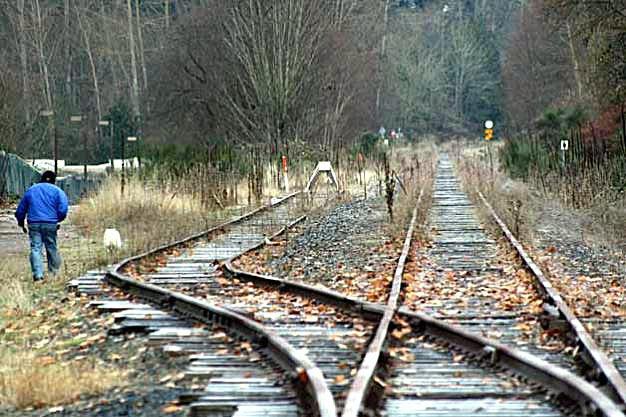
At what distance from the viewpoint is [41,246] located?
48.2 feet

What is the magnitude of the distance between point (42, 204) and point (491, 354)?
8.47 m

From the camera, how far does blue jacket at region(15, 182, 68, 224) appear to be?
14.6 m

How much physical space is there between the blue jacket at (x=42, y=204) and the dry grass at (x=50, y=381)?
6.21 m

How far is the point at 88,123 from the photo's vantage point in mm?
60281

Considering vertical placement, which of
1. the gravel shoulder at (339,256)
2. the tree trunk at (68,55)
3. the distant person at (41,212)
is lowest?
the gravel shoulder at (339,256)

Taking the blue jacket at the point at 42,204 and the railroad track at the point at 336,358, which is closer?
the railroad track at the point at 336,358

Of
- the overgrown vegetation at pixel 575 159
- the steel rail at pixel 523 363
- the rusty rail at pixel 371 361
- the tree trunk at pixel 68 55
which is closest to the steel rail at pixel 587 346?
the steel rail at pixel 523 363

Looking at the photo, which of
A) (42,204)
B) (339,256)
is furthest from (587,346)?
(42,204)

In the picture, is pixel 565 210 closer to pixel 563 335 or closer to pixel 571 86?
pixel 563 335

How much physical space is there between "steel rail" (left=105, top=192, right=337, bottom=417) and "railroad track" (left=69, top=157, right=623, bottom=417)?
1 centimetres

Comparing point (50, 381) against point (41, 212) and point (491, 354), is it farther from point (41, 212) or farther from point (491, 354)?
point (41, 212)

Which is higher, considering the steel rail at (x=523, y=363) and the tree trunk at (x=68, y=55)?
the tree trunk at (x=68, y=55)

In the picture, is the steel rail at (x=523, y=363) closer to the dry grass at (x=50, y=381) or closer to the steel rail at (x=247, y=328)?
the steel rail at (x=247, y=328)

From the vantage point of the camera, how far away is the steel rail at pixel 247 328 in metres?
6.57
